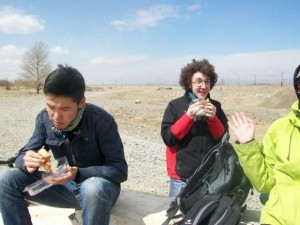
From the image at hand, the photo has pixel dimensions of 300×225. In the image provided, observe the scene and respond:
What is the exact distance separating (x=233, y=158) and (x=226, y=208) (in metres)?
0.53

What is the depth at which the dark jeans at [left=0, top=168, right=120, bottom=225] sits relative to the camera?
99.7 inches

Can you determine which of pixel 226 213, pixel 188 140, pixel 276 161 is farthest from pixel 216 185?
pixel 188 140

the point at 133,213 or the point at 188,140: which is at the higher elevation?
the point at 188,140

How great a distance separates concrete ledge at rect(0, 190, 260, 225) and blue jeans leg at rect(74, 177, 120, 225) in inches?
27.7

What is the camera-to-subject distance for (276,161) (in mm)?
2609

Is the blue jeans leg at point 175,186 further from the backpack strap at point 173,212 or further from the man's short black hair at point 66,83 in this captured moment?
the man's short black hair at point 66,83

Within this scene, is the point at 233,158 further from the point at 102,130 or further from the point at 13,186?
the point at 13,186

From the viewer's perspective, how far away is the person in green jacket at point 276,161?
2371mm

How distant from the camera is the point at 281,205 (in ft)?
7.77

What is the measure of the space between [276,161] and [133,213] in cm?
141

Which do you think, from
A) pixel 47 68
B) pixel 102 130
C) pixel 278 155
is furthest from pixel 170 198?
pixel 47 68

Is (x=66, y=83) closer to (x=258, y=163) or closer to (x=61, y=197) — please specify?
(x=61, y=197)

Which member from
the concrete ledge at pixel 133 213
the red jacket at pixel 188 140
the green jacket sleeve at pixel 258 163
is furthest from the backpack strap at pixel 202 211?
the red jacket at pixel 188 140

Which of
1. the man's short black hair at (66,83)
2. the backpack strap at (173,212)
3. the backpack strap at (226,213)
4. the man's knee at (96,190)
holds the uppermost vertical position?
the man's short black hair at (66,83)
